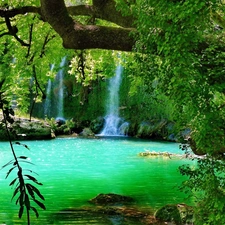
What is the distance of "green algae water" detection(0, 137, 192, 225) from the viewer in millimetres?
11102

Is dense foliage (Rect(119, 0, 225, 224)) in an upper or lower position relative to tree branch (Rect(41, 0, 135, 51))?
lower

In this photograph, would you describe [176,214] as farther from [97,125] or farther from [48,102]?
[48,102]

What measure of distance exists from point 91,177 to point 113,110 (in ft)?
70.6

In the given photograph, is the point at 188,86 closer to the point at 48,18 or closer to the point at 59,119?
the point at 48,18

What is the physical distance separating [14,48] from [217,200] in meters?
8.97

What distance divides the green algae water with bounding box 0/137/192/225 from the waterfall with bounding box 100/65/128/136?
29.4 ft

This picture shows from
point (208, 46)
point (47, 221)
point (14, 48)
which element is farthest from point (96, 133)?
point (208, 46)

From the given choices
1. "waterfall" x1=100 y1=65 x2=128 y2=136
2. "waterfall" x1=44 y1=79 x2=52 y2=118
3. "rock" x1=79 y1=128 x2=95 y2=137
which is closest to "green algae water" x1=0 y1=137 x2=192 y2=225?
"rock" x1=79 y1=128 x2=95 y2=137

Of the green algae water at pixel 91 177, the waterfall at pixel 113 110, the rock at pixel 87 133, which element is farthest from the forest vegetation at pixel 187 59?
the waterfall at pixel 113 110

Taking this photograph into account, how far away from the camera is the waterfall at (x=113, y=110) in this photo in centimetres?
3400

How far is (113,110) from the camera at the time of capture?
36.4 meters

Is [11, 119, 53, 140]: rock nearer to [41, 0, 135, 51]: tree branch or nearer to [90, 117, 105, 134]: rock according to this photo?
[90, 117, 105, 134]: rock

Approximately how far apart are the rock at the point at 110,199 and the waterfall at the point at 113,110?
21971mm

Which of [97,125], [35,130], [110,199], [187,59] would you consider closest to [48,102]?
[97,125]
